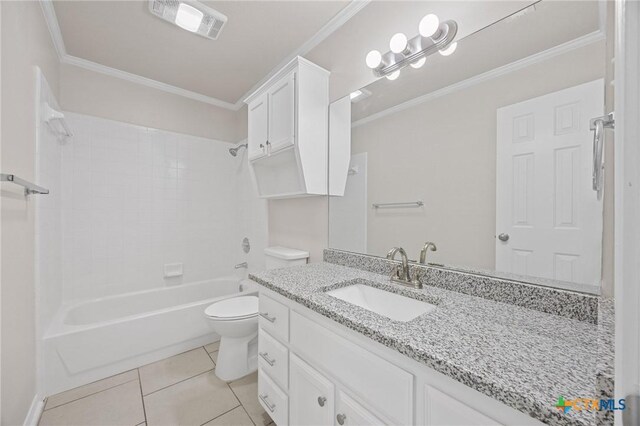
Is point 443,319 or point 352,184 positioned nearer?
point 443,319

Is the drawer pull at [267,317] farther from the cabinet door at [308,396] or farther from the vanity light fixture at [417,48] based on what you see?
the vanity light fixture at [417,48]

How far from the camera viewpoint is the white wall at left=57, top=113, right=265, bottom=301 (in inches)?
92.4

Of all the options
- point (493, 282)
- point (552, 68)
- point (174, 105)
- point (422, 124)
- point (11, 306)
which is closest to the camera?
point (552, 68)

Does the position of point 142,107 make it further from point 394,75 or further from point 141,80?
point 394,75

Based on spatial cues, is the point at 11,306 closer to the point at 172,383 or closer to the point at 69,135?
the point at 172,383

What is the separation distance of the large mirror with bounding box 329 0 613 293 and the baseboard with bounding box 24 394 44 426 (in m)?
2.14

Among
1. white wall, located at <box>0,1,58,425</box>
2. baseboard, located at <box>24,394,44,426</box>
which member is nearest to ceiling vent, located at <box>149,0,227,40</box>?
white wall, located at <box>0,1,58,425</box>

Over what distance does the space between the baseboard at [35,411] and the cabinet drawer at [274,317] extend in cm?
140

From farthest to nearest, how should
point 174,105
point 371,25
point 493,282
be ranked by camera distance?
point 174,105 < point 371,25 < point 493,282

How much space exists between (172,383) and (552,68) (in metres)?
2.73

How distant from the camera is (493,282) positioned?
107 centimetres

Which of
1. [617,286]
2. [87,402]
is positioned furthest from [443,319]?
[87,402]

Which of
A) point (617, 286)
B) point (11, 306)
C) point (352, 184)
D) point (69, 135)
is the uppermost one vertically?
point (69, 135)

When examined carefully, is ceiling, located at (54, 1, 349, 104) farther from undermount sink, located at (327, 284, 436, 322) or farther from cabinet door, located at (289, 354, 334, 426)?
cabinet door, located at (289, 354, 334, 426)
